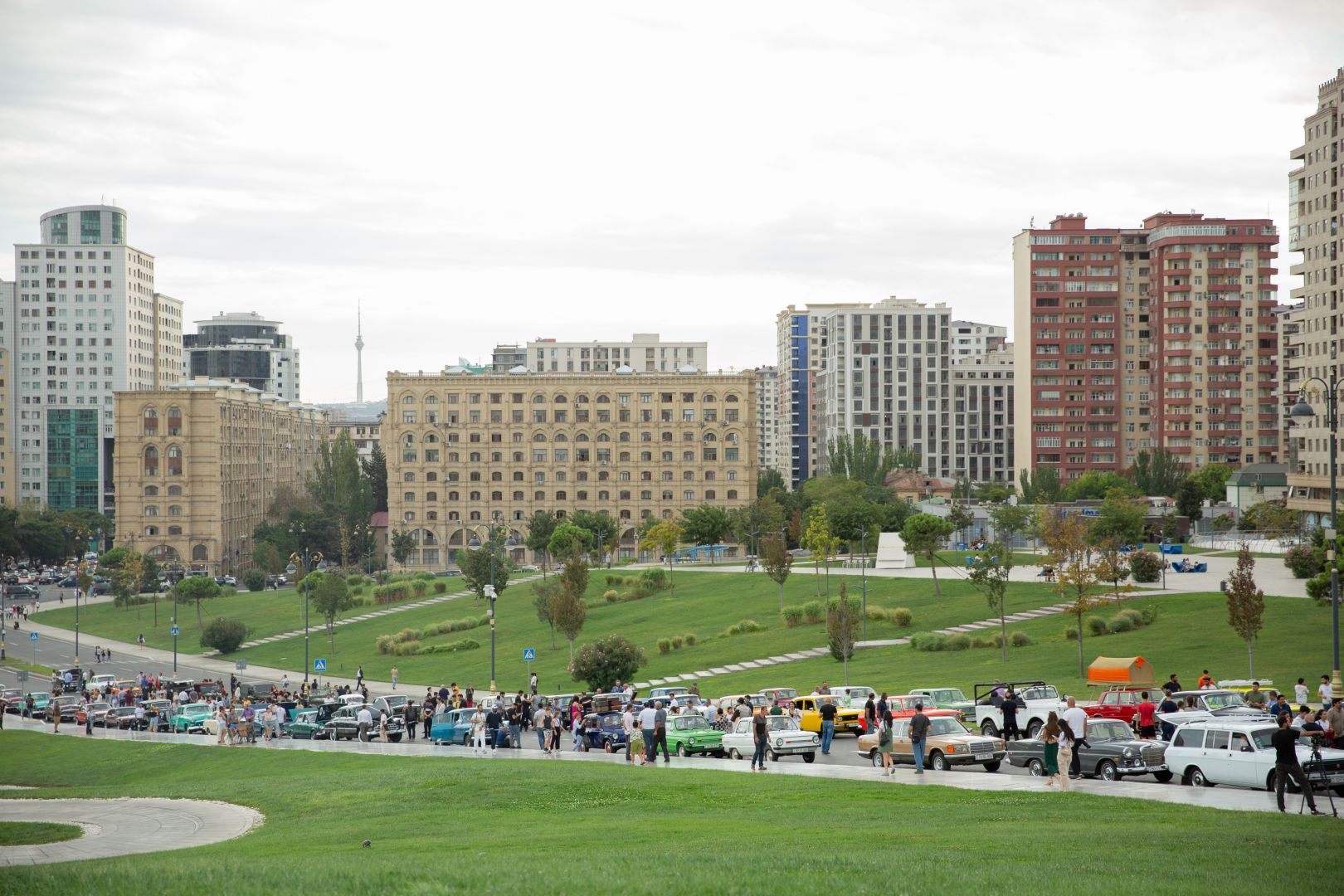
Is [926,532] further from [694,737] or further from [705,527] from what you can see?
[694,737]

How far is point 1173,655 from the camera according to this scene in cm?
5175

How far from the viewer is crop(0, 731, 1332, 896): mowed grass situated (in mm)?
15664

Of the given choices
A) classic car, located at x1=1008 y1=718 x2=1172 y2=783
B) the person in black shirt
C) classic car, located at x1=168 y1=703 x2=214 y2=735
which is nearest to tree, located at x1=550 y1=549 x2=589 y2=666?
classic car, located at x1=168 y1=703 x2=214 y2=735

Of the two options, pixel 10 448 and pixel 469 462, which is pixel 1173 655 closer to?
pixel 469 462

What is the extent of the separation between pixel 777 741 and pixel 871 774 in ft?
17.6

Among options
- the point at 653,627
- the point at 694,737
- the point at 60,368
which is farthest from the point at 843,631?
the point at 60,368

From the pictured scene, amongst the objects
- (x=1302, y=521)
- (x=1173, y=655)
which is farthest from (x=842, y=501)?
(x=1173, y=655)

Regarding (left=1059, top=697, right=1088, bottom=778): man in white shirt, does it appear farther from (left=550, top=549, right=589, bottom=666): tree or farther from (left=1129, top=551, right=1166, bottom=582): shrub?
(left=1129, top=551, right=1166, bottom=582): shrub

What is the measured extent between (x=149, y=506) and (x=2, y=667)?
229 ft

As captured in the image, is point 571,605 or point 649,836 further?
point 571,605

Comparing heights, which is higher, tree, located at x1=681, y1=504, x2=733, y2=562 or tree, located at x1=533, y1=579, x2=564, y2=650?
tree, located at x1=681, y1=504, x2=733, y2=562

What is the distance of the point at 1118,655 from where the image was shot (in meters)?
52.7

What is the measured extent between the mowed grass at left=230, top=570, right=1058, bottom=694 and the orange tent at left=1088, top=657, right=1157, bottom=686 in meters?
20.8

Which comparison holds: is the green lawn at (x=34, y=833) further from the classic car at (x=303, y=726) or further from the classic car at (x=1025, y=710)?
the classic car at (x=1025, y=710)
